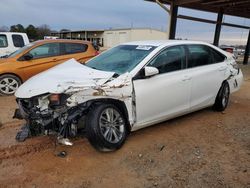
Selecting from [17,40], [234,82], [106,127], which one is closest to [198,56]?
[234,82]

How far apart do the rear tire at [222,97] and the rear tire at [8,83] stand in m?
5.32

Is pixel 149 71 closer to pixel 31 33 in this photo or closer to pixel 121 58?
pixel 121 58

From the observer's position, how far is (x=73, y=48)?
8078 mm

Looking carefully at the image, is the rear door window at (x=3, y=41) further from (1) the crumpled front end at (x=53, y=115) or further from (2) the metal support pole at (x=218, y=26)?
(2) the metal support pole at (x=218, y=26)

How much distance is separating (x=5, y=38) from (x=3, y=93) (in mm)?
3819

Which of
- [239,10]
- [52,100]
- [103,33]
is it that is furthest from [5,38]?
[103,33]

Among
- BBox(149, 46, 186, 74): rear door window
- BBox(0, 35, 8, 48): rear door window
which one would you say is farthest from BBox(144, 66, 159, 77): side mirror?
BBox(0, 35, 8, 48): rear door window

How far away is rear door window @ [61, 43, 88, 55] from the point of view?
790cm

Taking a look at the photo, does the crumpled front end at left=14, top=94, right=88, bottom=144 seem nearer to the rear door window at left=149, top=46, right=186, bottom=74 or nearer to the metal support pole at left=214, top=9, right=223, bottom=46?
the rear door window at left=149, top=46, right=186, bottom=74

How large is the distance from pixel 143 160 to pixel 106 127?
68 centimetres

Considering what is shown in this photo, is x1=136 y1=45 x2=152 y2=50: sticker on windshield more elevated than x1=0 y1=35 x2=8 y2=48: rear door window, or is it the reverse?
x1=136 y1=45 x2=152 y2=50: sticker on windshield

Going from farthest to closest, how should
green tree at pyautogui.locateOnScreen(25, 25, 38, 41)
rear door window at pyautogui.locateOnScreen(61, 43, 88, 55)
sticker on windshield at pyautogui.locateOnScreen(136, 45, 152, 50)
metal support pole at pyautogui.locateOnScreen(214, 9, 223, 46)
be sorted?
green tree at pyautogui.locateOnScreen(25, 25, 38, 41) → metal support pole at pyautogui.locateOnScreen(214, 9, 223, 46) → rear door window at pyautogui.locateOnScreen(61, 43, 88, 55) → sticker on windshield at pyautogui.locateOnScreen(136, 45, 152, 50)

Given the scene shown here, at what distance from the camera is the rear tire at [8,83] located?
6941 millimetres

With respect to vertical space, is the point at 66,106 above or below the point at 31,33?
above
